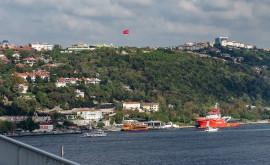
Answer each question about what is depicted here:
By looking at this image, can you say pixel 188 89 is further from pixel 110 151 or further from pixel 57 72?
pixel 110 151

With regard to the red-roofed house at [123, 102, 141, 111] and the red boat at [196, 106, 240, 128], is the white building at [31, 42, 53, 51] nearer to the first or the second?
the red-roofed house at [123, 102, 141, 111]

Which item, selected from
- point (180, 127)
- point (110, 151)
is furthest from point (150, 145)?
point (180, 127)

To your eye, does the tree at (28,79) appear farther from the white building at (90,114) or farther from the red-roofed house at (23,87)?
the white building at (90,114)

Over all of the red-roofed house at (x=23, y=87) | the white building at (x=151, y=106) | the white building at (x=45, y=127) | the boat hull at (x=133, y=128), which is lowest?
the boat hull at (x=133, y=128)

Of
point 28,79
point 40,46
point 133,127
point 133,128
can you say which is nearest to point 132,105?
point 133,127

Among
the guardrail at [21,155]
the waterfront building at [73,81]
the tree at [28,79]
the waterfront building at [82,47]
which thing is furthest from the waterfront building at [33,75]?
the guardrail at [21,155]

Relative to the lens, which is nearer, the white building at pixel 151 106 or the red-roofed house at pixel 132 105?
the red-roofed house at pixel 132 105
